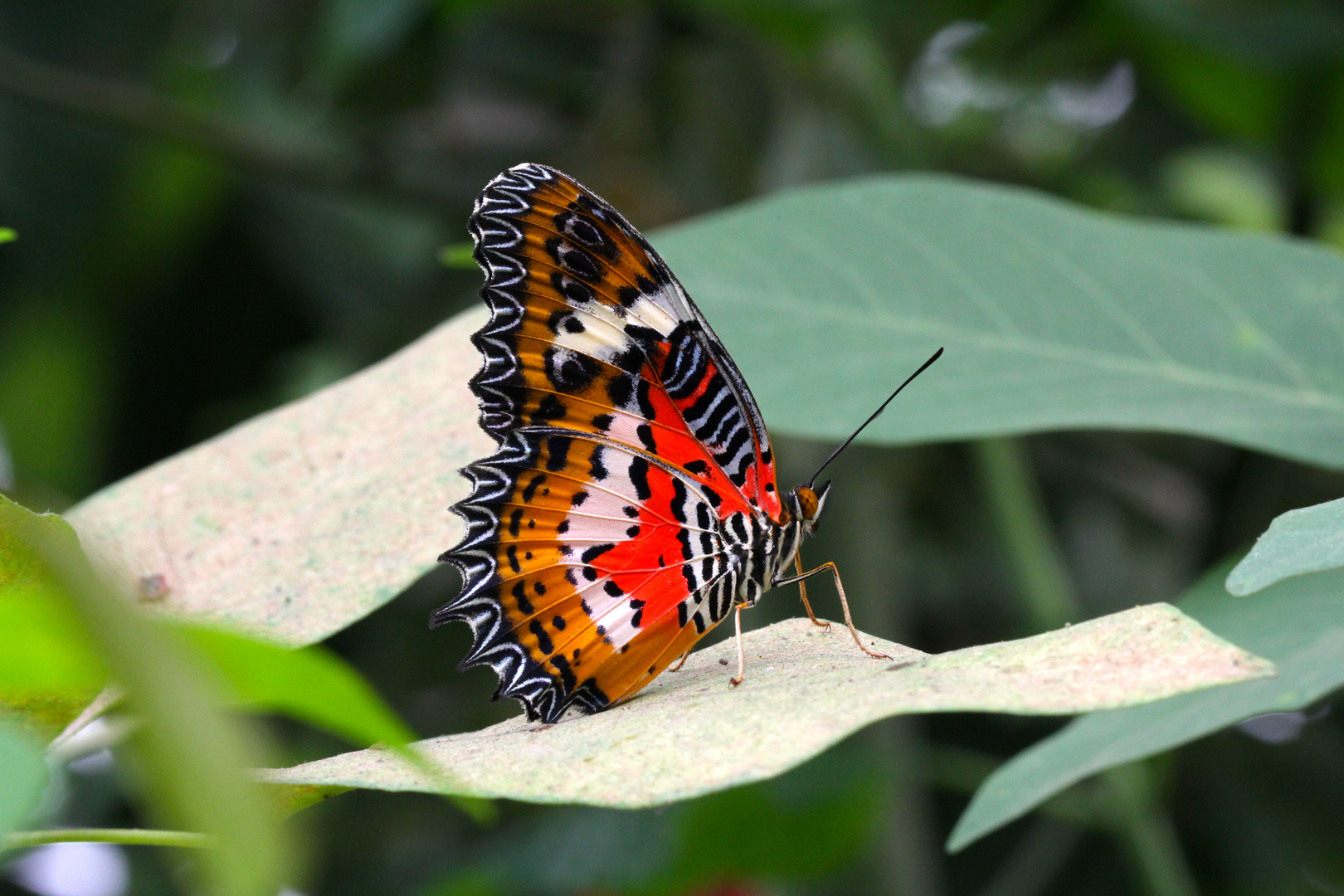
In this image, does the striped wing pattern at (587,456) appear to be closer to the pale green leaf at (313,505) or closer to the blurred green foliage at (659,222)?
the pale green leaf at (313,505)

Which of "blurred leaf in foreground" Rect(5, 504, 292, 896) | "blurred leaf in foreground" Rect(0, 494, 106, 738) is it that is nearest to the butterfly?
"blurred leaf in foreground" Rect(0, 494, 106, 738)

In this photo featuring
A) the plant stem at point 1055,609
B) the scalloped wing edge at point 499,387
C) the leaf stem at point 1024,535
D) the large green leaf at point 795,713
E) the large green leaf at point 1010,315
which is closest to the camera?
the large green leaf at point 795,713

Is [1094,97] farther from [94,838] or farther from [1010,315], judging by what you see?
[94,838]

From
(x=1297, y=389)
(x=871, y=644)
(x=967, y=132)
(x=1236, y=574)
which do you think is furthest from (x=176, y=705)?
(x=967, y=132)

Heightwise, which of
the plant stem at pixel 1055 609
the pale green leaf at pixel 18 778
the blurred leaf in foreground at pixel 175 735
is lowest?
the plant stem at pixel 1055 609

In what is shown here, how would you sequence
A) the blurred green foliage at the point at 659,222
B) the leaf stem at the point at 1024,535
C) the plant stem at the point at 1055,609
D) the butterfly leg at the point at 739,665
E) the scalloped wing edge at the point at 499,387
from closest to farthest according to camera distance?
the butterfly leg at the point at 739,665
the scalloped wing edge at the point at 499,387
the plant stem at the point at 1055,609
the leaf stem at the point at 1024,535
the blurred green foliage at the point at 659,222

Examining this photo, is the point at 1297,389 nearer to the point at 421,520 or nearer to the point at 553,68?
the point at 421,520

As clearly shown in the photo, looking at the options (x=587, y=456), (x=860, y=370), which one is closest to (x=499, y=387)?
(x=587, y=456)

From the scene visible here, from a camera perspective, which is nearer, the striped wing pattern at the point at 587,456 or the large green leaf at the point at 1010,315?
the striped wing pattern at the point at 587,456

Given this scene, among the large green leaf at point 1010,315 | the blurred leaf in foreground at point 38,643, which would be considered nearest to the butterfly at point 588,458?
the large green leaf at point 1010,315
